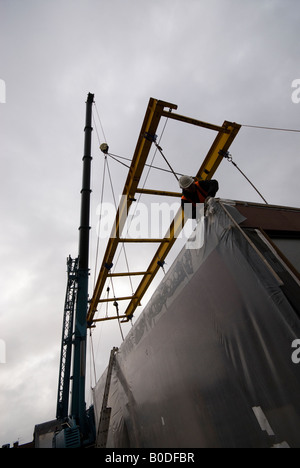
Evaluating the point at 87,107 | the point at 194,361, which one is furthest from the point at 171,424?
the point at 87,107

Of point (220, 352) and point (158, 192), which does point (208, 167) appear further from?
point (220, 352)

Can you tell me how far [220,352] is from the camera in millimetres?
2275

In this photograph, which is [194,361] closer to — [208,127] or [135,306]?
[208,127]

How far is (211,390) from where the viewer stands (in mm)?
2369

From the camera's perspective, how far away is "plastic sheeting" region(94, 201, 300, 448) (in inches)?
68.9

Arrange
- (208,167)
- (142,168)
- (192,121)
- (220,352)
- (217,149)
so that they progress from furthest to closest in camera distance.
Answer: (208,167) → (217,149) → (142,168) → (192,121) → (220,352)

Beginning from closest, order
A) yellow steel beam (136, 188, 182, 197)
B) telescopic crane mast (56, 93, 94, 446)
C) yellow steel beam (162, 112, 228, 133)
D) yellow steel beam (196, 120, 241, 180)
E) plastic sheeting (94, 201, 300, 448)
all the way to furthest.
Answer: plastic sheeting (94, 201, 300, 448), yellow steel beam (162, 112, 228, 133), yellow steel beam (196, 120, 241, 180), yellow steel beam (136, 188, 182, 197), telescopic crane mast (56, 93, 94, 446)

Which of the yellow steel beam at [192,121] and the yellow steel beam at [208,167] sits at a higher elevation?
the yellow steel beam at [192,121]

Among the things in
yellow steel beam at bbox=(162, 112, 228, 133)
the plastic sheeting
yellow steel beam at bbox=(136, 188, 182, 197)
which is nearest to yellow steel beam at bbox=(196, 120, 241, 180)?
yellow steel beam at bbox=(162, 112, 228, 133)

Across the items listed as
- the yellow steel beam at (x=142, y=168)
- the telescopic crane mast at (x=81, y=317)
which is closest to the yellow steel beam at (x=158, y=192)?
the yellow steel beam at (x=142, y=168)

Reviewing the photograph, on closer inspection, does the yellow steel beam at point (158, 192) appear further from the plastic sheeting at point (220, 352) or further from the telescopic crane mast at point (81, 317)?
the telescopic crane mast at point (81, 317)

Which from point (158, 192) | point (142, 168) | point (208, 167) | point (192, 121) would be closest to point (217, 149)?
point (208, 167)

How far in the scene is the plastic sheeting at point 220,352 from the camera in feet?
5.74

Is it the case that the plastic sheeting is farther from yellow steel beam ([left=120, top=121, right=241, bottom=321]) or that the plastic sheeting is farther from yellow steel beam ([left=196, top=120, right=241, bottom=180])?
yellow steel beam ([left=196, top=120, right=241, bottom=180])
